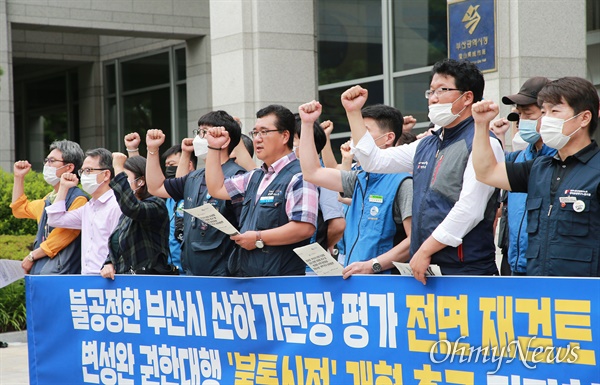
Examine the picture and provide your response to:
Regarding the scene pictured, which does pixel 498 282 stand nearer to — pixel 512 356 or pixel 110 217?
pixel 512 356

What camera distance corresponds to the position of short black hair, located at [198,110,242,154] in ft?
21.4

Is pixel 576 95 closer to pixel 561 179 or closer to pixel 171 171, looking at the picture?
pixel 561 179

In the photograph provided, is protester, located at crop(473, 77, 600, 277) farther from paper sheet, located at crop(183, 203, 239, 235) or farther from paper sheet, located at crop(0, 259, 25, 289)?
paper sheet, located at crop(0, 259, 25, 289)

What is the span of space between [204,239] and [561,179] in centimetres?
261

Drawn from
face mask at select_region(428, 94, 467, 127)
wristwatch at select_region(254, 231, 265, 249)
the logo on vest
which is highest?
face mask at select_region(428, 94, 467, 127)

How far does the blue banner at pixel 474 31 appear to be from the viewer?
10320 millimetres

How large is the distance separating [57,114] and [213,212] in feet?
66.1

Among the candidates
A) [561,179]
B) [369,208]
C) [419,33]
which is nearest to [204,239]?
[369,208]

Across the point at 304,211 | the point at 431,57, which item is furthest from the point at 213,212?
the point at 431,57

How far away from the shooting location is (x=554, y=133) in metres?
4.56

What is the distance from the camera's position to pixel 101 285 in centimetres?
652

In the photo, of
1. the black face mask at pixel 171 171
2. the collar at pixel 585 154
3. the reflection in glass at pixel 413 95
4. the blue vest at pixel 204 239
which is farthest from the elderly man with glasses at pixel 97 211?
the reflection in glass at pixel 413 95

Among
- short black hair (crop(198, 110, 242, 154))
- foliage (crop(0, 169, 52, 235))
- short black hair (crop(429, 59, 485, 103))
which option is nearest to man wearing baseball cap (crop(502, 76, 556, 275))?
short black hair (crop(429, 59, 485, 103))

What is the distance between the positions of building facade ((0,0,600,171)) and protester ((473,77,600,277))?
5.65 metres
